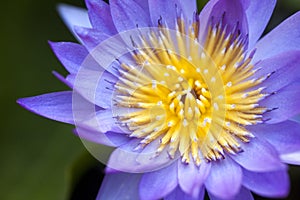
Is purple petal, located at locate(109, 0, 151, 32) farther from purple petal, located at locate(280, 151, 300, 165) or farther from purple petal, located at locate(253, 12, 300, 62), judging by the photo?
purple petal, located at locate(280, 151, 300, 165)

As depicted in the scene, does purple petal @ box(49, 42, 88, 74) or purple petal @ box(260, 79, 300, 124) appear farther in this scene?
purple petal @ box(49, 42, 88, 74)

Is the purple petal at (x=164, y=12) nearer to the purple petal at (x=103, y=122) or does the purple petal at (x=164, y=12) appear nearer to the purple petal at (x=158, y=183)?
the purple petal at (x=103, y=122)

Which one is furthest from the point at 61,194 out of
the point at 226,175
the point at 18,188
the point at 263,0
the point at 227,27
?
the point at 263,0

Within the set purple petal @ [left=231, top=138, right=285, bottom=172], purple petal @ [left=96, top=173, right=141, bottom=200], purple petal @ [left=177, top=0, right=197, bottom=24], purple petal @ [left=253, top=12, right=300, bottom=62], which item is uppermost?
purple petal @ [left=177, top=0, right=197, bottom=24]

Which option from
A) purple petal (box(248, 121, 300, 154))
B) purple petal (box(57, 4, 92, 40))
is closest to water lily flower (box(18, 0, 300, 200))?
purple petal (box(248, 121, 300, 154))

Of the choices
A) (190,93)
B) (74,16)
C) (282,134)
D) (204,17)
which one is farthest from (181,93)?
(74,16)

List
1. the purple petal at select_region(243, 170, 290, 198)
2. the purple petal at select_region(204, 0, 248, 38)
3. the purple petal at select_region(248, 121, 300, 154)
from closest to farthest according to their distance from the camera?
the purple petal at select_region(243, 170, 290, 198)
the purple petal at select_region(248, 121, 300, 154)
the purple petal at select_region(204, 0, 248, 38)

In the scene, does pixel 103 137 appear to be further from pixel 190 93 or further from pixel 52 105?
pixel 190 93

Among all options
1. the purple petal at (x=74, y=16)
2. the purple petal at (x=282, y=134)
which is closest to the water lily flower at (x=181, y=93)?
the purple petal at (x=282, y=134)
